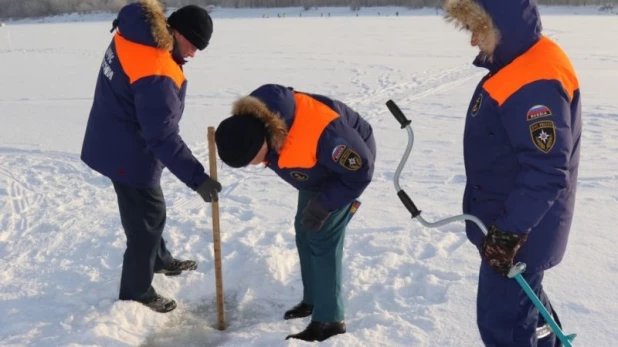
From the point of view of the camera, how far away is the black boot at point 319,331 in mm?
3139

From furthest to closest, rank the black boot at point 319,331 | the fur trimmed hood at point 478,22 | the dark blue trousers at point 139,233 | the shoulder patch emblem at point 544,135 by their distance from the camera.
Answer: the dark blue trousers at point 139,233
the black boot at point 319,331
the fur trimmed hood at point 478,22
the shoulder patch emblem at point 544,135

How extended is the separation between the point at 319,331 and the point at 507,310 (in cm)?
109

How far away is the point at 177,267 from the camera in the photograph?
401 centimetres

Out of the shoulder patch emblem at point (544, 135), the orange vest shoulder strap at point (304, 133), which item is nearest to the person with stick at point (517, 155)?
the shoulder patch emblem at point (544, 135)

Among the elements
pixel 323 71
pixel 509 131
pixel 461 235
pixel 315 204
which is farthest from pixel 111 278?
pixel 323 71

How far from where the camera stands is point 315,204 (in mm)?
2873

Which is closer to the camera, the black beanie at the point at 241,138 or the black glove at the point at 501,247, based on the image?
the black glove at the point at 501,247

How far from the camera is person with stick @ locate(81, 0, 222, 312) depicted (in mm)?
3002

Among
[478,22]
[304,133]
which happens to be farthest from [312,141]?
[478,22]

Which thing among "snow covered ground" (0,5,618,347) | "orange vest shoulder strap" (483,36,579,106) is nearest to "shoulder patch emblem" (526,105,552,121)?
"orange vest shoulder strap" (483,36,579,106)

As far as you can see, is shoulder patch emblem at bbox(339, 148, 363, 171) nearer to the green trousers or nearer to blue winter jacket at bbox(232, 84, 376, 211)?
blue winter jacket at bbox(232, 84, 376, 211)

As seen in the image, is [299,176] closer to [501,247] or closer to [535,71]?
[501,247]

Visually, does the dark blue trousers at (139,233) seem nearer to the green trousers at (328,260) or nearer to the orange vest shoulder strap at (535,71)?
the green trousers at (328,260)

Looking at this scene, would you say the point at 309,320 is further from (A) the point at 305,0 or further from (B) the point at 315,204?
(A) the point at 305,0
